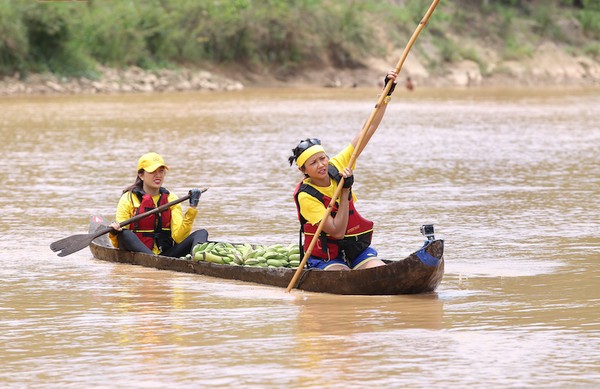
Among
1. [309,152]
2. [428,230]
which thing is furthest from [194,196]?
[428,230]

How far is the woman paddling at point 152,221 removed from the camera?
37.3ft

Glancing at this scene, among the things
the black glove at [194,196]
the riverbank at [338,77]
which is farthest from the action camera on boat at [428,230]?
the riverbank at [338,77]

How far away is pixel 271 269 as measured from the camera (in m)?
10.2

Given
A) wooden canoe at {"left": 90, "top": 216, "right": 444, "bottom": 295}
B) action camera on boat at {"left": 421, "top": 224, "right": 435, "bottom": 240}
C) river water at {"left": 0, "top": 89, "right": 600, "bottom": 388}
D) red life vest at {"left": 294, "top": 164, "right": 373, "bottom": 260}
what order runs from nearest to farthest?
river water at {"left": 0, "top": 89, "right": 600, "bottom": 388}, action camera on boat at {"left": 421, "top": 224, "right": 435, "bottom": 240}, wooden canoe at {"left": 90, "top": 216, "right": 444, "bottom": 295}, red life vest at {"left": 294, "top": 164, "right": 373, "bottom": 260}

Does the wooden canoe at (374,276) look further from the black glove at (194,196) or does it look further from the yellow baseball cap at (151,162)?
the yellow baseball cap at (151,162)

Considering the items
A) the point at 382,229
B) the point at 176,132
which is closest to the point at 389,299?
the point at 382,229

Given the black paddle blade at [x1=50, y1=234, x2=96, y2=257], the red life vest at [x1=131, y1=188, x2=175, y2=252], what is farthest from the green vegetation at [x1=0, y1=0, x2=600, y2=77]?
the red life vest at [x1=131, y1=188, x2=175, y2=252]

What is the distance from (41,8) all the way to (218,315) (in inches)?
1643

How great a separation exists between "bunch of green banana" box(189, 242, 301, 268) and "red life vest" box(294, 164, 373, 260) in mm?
599

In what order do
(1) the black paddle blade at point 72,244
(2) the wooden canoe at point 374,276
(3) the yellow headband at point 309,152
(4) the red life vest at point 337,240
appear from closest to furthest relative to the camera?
(2) the wooden canoe at point 374,276
(3) the yellow headband at point 309,152
(4) the red life vest at point 337,240
(1) the black paddle blade at point 72,244

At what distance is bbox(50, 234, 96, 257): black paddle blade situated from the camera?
39.0 feet

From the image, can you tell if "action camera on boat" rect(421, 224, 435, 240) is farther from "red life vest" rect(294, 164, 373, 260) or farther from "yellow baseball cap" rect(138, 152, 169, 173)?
"yellow baseball cap" rect(138, 152, 169, 173)

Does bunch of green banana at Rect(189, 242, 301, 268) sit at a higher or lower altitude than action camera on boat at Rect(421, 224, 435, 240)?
lower

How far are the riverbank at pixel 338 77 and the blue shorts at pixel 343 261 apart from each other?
36165mm
